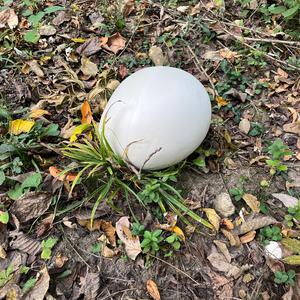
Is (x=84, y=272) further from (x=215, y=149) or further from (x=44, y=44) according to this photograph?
(x=44, y=44)

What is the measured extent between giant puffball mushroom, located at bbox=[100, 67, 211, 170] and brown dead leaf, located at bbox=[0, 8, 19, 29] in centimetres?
120

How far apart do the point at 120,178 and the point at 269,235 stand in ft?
2.51

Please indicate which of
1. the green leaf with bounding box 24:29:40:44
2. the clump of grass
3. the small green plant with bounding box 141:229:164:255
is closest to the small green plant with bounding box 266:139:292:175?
the clump of grass

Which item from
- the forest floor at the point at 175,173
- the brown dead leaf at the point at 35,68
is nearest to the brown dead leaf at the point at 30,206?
the forest floor at the point at 175,173

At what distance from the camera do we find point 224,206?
2.09 meters

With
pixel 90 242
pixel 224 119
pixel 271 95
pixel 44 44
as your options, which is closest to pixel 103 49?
pixel 44 44

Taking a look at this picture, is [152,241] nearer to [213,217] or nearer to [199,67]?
[213,217]

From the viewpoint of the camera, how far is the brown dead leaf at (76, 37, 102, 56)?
2.71 m

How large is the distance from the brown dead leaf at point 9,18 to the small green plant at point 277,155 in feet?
5.98

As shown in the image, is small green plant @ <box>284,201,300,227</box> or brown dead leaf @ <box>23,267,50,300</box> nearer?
brown dead leaf @ <box>23,267,50,300</box>

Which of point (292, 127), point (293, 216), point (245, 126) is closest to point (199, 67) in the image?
point (245, 126)

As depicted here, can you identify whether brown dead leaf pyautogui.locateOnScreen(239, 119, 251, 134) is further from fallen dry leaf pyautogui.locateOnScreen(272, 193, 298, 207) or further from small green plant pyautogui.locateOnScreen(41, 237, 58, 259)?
small green plant pyautogui.locateOnScreen(41, 237, 58, 259)

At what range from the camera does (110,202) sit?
6.64 feet

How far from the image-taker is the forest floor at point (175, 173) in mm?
1893
